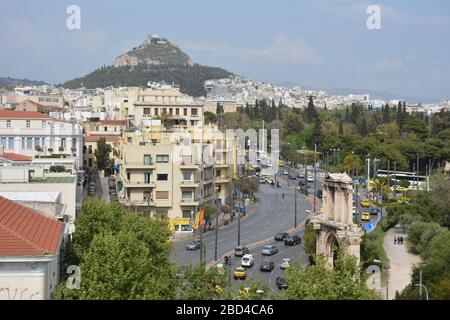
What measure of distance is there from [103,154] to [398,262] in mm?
31638

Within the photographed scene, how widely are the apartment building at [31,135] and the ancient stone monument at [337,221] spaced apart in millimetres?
21588

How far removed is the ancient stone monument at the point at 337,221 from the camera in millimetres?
21734

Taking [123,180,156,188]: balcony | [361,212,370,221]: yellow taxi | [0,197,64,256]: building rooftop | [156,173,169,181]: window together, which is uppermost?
[0,197,64,256]: building rooftop

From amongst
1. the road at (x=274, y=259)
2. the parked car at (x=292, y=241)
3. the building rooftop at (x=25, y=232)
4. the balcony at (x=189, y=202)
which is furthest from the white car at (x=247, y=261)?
the building rooftop at (x=25, y=232)

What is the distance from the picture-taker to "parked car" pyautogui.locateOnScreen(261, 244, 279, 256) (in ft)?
104

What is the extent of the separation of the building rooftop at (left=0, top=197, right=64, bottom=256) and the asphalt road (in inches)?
379

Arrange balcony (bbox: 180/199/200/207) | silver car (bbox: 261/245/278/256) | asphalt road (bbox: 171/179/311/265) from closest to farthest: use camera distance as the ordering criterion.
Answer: silver car (bbox: 261/245/278/256)
asphalt road (bbox: 171/179/311/265)
balcony (bbox: 180/199/200/207)

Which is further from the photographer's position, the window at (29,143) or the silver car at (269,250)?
the window at (29,143)

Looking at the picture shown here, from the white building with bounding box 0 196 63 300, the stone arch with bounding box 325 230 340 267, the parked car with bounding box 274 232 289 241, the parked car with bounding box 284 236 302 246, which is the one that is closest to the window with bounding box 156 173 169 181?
the parked car with bounding box 274 232 289 241

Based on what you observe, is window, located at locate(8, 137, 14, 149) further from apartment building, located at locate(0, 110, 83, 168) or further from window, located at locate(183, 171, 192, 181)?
window, located at locate(183, 171, 192, 181)

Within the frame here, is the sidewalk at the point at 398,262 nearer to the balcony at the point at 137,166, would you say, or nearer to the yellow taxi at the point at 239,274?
the yellow taxi at the point at 239,274

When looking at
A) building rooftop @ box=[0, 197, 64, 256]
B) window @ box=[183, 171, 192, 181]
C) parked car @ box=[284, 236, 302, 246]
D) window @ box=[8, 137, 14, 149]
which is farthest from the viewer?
window @ box=[8, 137, 14, 149]

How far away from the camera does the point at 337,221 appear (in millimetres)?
22609

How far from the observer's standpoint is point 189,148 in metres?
39.6
